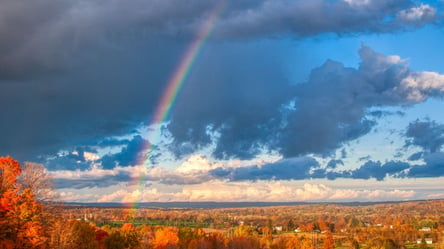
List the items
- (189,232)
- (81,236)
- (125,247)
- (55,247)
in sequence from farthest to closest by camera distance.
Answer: (189,232), (125,247), (81,236), (55,247)

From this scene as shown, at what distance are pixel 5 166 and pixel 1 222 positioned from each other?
9.81 metres

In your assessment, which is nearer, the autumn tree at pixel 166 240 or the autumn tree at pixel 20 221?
the autumn tree at pixel 20 221

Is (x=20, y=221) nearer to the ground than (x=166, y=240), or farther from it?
farther from it

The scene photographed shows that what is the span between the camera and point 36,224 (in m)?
65.5

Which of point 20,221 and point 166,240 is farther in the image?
point 166,240

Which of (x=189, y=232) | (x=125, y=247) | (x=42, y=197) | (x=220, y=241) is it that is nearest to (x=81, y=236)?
(x=125, y=247)

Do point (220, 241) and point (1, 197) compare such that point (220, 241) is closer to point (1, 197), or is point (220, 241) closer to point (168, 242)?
point (168, 242)

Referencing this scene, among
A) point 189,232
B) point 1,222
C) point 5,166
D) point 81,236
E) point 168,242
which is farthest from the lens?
point 189,232

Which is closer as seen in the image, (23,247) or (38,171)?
(23,247)

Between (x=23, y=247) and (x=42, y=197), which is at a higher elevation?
(x=42, y=197)

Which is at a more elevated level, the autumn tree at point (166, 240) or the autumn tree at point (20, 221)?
the autumn tree at point (20, 221)

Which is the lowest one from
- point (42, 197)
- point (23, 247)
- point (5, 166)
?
point (23, 247)

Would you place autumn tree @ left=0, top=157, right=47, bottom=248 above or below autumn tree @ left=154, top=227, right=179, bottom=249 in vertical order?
above

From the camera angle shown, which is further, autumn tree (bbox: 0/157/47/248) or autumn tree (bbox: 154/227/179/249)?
autumn tree (bbox: 154/227/179/249)
